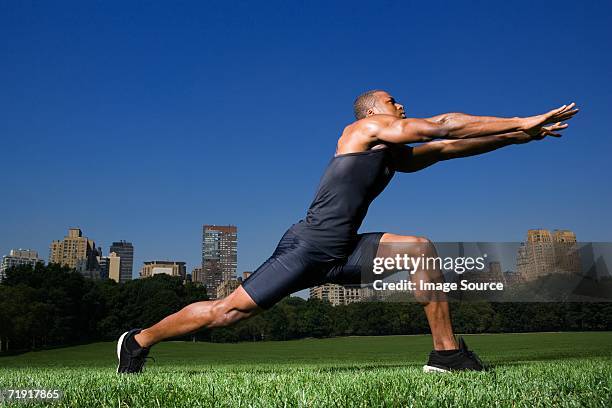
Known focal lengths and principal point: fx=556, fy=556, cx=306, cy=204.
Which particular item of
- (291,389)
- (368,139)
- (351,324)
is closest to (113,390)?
(291,389)

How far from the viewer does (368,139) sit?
16.5ft

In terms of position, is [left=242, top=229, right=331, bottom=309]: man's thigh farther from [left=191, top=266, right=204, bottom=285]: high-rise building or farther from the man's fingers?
[left=191, top=266, right=204, bottom=285]: high-rise building

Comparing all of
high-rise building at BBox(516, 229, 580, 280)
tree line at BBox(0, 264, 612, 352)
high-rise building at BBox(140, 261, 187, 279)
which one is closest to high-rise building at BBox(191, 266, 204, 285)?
high-rise building at BBox(140, 261, 187, 279)

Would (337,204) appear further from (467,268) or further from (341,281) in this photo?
(467,268)

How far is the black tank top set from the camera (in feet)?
16.4

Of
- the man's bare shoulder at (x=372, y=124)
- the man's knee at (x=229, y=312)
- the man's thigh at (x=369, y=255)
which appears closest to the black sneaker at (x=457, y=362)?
the man's thigh at (x=369, y=255)

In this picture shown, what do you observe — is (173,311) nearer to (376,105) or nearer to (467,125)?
(376,105)

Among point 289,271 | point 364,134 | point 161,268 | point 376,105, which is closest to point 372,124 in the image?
point 364,134

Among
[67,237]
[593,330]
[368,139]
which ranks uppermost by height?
[67,237]

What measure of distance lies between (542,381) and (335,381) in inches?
62.4

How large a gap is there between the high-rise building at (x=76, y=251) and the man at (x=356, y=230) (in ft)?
612

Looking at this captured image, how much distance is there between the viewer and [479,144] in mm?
5500

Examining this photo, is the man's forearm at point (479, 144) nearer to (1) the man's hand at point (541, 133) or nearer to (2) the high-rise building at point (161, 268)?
(1) the man's hand at point (541, 133)

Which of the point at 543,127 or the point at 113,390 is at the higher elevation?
the point at 543,127
